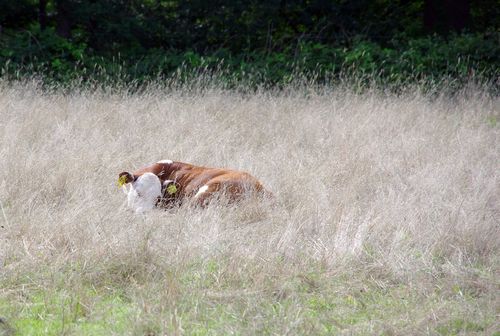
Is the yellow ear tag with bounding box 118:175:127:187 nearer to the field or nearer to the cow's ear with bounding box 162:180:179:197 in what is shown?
the field

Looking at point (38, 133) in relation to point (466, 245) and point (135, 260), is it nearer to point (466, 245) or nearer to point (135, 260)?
point (135, 260)

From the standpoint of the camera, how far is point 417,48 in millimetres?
14125

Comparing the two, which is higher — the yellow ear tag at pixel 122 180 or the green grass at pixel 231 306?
the green grass at pixel 231 306

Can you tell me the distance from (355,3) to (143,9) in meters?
4.62

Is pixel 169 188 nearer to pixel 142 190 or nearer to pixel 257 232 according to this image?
pixel 142 190

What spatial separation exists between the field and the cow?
0.64ft

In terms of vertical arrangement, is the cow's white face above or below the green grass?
below

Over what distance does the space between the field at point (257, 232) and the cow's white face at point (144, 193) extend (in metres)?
0.15

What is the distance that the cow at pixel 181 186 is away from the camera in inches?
235

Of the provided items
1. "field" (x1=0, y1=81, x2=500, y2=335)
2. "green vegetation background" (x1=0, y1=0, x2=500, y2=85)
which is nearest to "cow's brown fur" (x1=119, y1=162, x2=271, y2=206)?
"field" (x1=0, y1=81, x2=500, y2=335)

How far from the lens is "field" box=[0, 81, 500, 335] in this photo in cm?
395

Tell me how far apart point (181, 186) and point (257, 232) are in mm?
1183

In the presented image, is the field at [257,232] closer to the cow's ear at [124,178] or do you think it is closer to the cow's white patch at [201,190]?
the cow's ear at [124,178]

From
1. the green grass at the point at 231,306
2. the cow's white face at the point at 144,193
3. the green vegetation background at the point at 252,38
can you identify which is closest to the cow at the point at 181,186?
the cow's white face at the point at 144,193
